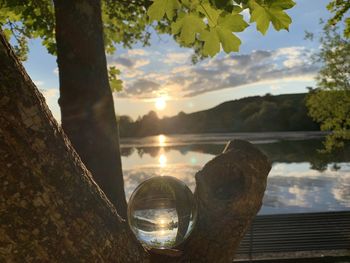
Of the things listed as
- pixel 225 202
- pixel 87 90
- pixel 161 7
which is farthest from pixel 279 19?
pixel 87 90

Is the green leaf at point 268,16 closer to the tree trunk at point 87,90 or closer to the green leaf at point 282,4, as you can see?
the green leaf at point 282,4

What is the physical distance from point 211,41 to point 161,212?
1296mm

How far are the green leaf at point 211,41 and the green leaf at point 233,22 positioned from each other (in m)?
0.11

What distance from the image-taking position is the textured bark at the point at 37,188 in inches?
70.7

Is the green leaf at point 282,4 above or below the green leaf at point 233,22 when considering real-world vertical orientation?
above

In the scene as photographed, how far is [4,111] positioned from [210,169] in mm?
1638

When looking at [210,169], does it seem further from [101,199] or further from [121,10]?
[121,10]

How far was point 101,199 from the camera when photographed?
2.21 meters

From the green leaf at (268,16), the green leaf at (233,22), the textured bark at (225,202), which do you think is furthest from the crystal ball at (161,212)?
the green leaf at (268,16)

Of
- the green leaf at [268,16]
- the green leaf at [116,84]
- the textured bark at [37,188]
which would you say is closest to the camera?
the textured bark at [37,188]

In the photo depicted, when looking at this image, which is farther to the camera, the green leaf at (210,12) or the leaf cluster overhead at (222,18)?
the green leaf at (210,12)

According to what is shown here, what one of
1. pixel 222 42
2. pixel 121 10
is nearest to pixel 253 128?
pixel 121 10

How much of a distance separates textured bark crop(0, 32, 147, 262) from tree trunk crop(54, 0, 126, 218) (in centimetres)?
300

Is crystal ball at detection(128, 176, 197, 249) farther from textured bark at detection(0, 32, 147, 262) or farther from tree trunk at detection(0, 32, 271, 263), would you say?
textured bark at detection(0, 32, 147, 262)
